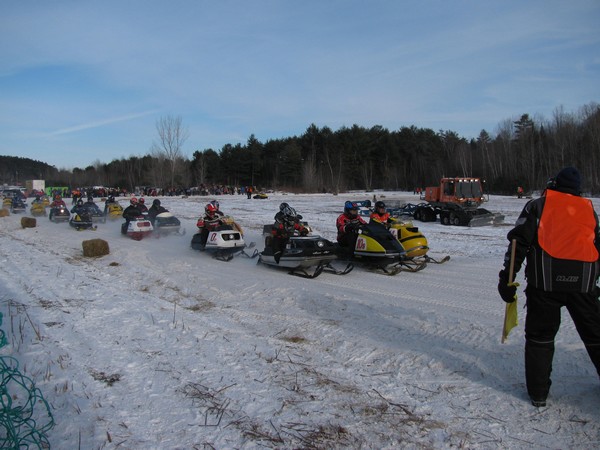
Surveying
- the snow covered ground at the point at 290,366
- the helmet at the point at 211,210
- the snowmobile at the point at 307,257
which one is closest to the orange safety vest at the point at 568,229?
the snow covered ground at the point at 290,366

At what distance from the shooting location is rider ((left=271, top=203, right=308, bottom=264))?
9784 mm

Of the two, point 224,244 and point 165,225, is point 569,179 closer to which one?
point 224,244

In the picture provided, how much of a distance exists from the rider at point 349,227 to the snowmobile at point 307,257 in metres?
0.29

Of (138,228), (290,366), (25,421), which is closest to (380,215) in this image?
(290,366)

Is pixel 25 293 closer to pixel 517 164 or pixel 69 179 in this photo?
pixel 517 164

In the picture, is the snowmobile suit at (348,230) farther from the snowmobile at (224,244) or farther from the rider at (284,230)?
the snowmobile at (224,244)

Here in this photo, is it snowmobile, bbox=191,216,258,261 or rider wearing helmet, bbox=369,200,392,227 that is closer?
rider wearing helmet, bbox=369,200,392,227

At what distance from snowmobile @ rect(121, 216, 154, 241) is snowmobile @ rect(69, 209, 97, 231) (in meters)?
3.87

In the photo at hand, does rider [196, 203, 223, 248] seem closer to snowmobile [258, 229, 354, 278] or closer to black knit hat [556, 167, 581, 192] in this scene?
snowmobile [258, 229, 354, 278]

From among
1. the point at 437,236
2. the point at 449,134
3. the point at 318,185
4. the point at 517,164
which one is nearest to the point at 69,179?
the point at 318,185

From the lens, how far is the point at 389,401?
3529mm

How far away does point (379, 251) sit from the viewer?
8922mm

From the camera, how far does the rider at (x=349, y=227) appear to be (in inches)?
373

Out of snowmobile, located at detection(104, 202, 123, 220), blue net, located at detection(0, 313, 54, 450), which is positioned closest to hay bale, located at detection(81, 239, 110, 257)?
blue net, located at detection(0, 313, 54, 450)
